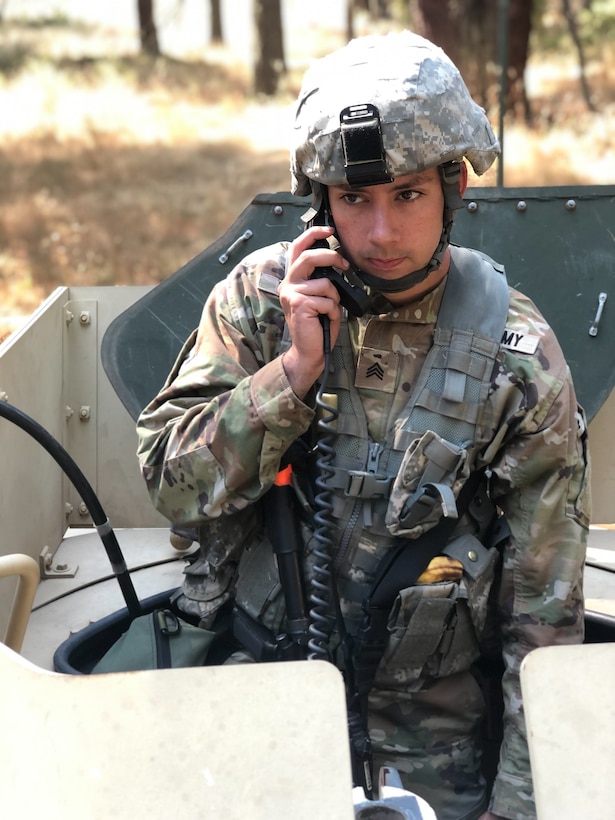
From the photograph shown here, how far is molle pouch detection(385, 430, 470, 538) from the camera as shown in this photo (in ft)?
7.44

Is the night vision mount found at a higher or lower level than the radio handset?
higher

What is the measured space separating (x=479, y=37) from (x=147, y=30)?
5.88 m

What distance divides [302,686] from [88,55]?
587 inches

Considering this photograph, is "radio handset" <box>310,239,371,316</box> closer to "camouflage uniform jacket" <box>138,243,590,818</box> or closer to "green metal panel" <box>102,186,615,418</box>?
"camouflage uniform jacket" <box>138,243,590,818</box>

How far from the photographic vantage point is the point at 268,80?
14.5 metres

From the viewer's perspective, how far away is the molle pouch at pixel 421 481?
227 cm

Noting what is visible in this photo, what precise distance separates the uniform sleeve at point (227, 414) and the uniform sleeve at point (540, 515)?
43 centimetres

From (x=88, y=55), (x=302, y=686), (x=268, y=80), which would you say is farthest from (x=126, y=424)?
(x=88, y=55)

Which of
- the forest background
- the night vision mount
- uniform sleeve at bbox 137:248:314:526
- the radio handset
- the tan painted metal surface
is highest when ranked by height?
the night vision mount

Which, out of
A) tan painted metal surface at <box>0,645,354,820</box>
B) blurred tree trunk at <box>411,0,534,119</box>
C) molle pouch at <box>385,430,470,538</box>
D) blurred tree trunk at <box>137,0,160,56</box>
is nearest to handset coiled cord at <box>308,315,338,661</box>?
molle pouch at <box>385,430,470,538</box>

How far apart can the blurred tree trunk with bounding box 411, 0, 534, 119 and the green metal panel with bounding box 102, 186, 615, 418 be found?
7.61m

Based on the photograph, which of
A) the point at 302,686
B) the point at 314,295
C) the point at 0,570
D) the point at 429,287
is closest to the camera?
the point at 302,686

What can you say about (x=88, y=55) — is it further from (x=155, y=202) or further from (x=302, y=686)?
(x=302, y=686)

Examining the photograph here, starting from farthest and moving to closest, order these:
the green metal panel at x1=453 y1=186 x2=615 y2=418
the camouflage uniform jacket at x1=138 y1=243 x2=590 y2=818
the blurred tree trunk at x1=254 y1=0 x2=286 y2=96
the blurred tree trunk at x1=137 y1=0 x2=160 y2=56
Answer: the blurred tree trunk at x1=137 y1=0 x2=160 y2=56 → the blurred tree trunk at x1=254 y1=0 x2=286 y2=96 → the green metal panel at x1=453 y1=186 x2=615 y2=418 → the camouflage uniform jacket at x1=138 y1=243 x2=590 y2=818
